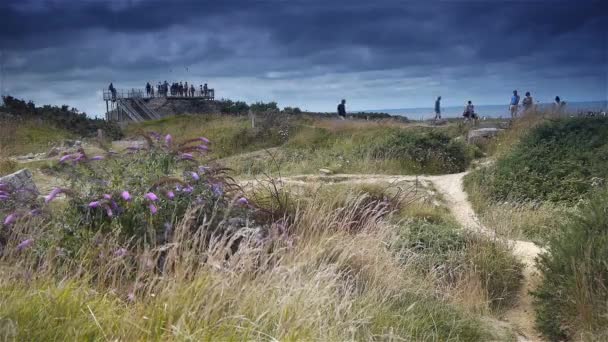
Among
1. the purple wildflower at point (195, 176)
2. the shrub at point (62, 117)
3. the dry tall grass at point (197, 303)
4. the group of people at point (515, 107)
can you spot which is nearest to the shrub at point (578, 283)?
the dry tall grass at point (197, 303)

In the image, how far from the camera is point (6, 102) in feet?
95.1

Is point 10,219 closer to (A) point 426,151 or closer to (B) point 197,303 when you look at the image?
(B) point 197,303

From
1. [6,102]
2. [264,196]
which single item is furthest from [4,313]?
[6,102]

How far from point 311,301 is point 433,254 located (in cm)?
321

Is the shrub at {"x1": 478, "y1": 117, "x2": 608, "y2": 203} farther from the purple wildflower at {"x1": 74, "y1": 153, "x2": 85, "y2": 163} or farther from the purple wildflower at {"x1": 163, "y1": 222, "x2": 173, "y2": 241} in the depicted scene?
Answer: the purple wildflower at {"x1": 74, "y1": 153, "x2": 85, "y2": 163}

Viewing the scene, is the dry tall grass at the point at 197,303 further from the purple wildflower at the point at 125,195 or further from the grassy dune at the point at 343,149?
the grassy dune at the point at 343,149

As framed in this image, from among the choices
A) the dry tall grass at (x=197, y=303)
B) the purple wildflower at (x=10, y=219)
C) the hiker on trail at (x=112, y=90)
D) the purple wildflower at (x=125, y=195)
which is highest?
the hiker on trail at (x=112, y=90)

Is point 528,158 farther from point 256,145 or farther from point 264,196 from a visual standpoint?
point 256,145

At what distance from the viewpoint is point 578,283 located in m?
4.50

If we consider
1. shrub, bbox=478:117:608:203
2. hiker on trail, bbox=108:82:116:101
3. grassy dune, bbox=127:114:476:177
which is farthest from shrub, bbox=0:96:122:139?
shrub, bbox=478:117:608:203

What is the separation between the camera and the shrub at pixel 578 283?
14.1ft

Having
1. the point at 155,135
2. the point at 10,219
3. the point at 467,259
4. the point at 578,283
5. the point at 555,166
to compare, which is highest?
the point at 155,135

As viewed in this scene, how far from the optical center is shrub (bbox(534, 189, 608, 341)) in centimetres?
431

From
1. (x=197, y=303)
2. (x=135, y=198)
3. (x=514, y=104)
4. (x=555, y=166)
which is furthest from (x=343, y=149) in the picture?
(x=197, y=303)
